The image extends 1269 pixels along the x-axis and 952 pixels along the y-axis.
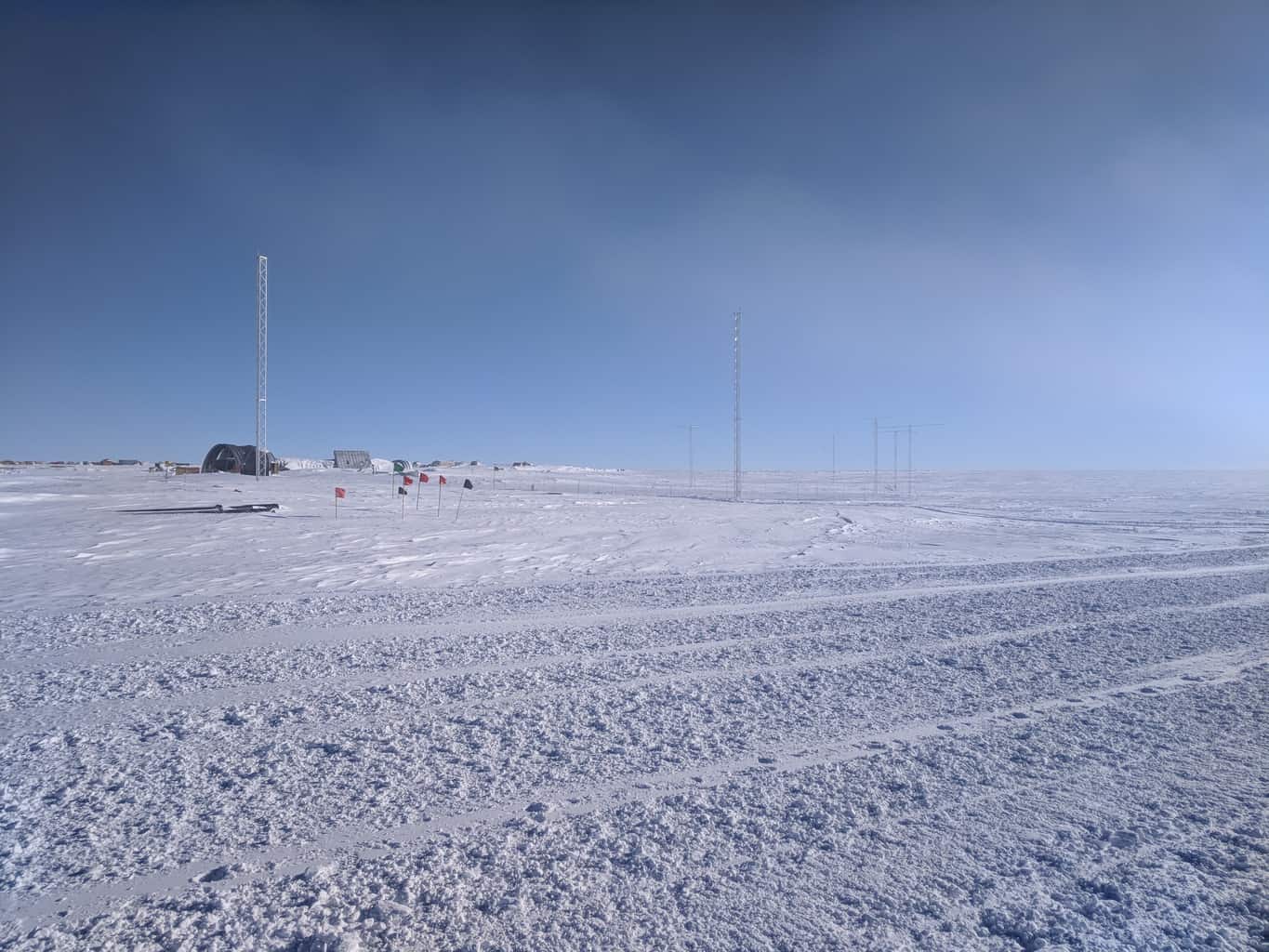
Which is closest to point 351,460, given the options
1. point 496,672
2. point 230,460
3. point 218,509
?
point 230,460

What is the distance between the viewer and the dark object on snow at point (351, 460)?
61622 mm

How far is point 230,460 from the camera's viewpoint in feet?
146

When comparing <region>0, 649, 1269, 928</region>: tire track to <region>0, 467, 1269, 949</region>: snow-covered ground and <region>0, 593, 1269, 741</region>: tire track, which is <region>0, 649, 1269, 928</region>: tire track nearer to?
<region>0, 467, 1269, 949</region>: snow-covered ground

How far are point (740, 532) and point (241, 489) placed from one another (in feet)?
67.0

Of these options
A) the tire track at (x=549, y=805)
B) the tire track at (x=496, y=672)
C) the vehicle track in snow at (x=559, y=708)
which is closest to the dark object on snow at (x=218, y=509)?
the vehicle track in snow at (x=559, y=708)

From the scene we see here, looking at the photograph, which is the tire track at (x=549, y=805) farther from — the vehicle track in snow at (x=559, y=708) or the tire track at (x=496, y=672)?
the tire track at (x=496, y=672)

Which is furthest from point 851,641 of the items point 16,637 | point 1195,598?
point 16,637

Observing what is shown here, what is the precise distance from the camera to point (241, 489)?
28.7 meters

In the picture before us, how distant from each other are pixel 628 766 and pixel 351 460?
206ft

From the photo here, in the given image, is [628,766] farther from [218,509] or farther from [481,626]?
[218,509]

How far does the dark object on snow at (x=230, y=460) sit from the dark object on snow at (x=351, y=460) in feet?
50.8

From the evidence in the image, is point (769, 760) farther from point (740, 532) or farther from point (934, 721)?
point (740, 532)

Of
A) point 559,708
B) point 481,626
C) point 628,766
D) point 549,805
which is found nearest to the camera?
point 549,805

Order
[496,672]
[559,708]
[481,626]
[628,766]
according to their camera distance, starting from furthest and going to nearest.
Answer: [481,626]
[496,672]
[559,708]
[628,766]
